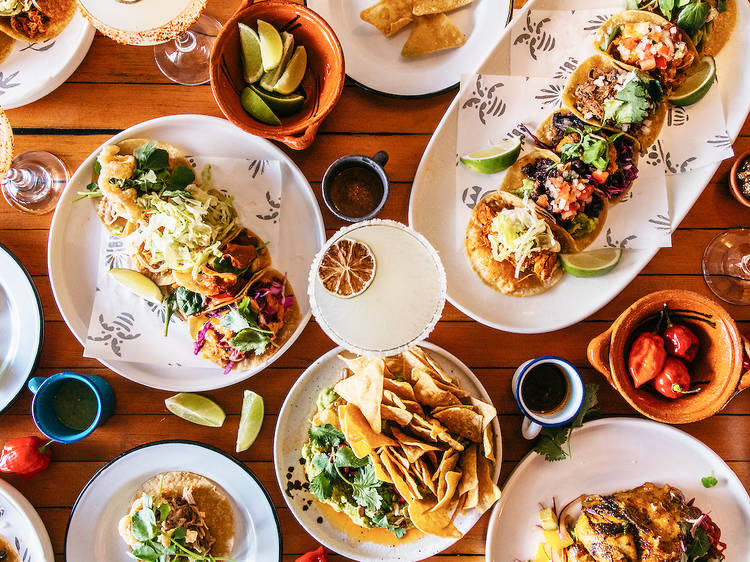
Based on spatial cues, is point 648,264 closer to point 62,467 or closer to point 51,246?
point 51,246

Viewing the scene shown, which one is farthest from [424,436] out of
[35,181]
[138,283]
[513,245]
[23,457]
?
[35,181]

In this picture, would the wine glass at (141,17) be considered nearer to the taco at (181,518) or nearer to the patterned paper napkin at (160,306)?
the patterned paper napkin at (160,306)

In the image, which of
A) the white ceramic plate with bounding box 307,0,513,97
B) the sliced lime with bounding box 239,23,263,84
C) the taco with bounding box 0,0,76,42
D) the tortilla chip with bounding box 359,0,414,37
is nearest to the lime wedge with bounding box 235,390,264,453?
the sliced lime with bounding box 239,23,263,84

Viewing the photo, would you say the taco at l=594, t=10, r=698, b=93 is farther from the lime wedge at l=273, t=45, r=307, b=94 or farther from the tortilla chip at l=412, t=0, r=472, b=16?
the lime wedge at l=273, t=45, r=307, b=94

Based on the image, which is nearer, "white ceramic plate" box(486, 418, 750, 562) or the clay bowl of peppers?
the clay bowl of peppers

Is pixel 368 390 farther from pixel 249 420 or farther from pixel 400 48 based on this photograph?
pixel 400 48

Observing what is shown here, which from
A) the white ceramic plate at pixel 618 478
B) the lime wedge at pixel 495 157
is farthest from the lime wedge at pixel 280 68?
the white ceramic plate at pixel 618 478
